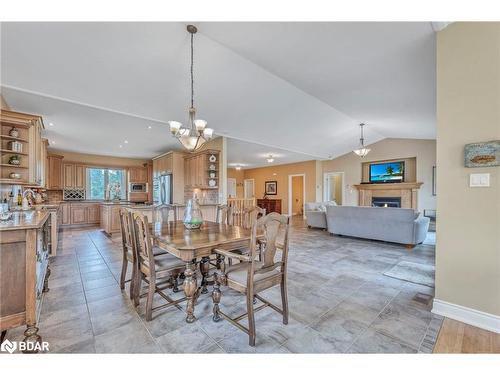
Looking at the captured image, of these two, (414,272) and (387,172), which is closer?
(414,272)

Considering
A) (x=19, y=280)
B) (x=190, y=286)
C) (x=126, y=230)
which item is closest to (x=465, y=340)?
(x=190, y=286)

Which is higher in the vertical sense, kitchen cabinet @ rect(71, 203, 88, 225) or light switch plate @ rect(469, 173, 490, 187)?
light switch plate @ rect(469, 173, 490, 187)

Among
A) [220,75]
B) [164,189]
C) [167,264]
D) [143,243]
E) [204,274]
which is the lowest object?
[204,274]

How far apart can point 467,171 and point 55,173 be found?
9613 mm

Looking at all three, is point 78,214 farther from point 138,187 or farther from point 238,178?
point 238,178

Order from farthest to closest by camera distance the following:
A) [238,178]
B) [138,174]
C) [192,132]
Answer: [238,178] → [138,174] → [192,132]

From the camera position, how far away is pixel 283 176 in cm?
1105

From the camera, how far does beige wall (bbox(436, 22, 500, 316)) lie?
188 cm

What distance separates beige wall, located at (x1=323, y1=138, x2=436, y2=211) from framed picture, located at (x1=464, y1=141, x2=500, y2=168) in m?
6.37

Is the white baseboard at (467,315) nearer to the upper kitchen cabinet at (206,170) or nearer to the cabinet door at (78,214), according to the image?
the upper kitchen cabinet at (206,170)

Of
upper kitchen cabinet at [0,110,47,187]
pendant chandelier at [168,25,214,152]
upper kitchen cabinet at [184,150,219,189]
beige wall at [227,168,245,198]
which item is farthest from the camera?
beige wall at [227,168,245,198]

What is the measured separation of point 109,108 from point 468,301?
5.46m

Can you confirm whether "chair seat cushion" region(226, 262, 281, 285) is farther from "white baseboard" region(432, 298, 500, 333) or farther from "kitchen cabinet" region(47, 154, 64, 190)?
"kitchen cabinet" region(47, 154, 64, 190)

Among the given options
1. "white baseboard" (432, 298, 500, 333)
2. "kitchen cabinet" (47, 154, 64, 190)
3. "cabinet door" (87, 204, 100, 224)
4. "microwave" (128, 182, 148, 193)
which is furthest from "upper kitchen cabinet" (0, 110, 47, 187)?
"white baseboard" (432, 298, 500, 333)
